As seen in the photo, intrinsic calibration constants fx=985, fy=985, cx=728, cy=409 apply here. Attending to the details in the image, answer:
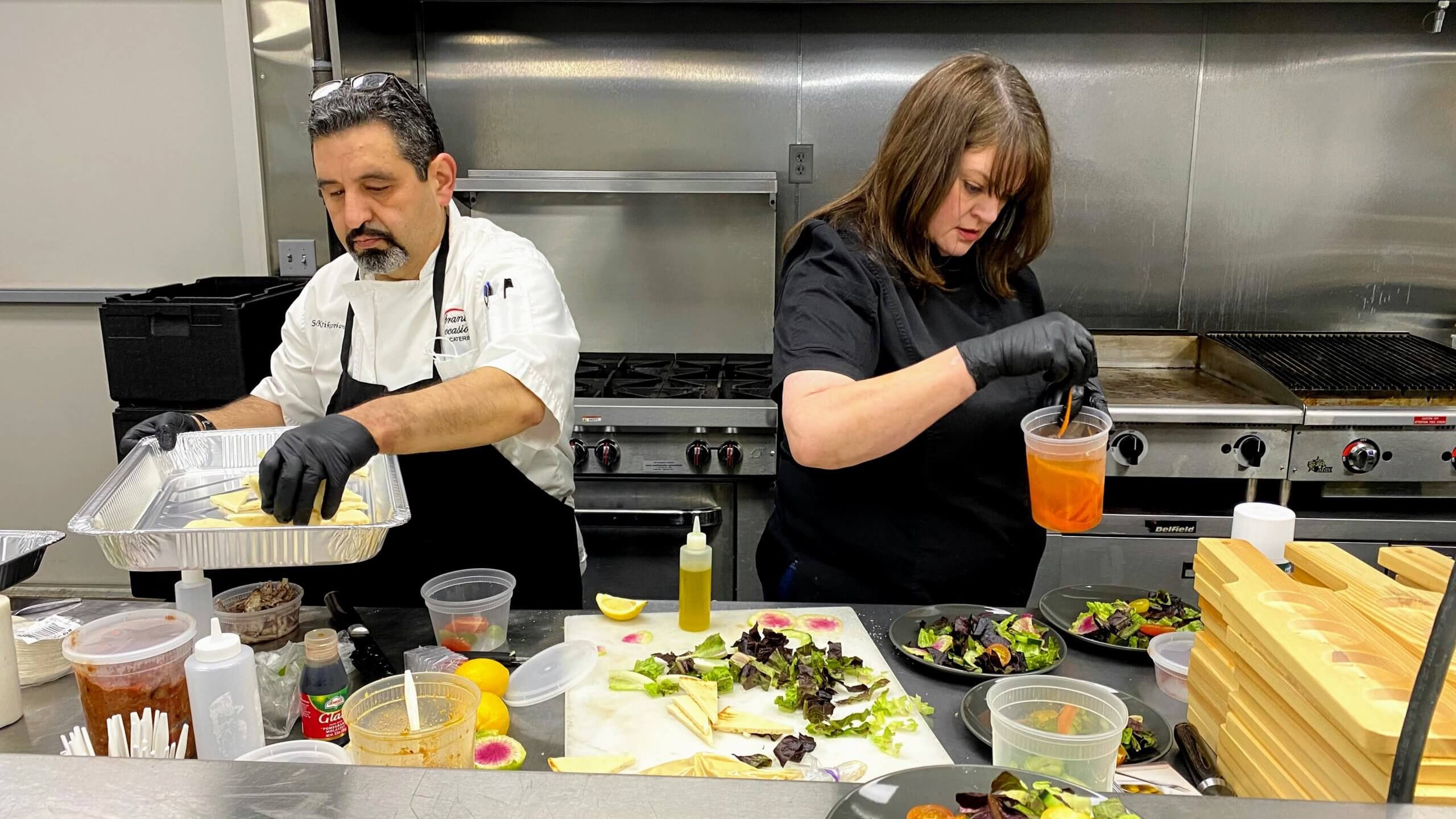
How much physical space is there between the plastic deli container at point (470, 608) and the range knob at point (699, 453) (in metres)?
1.42

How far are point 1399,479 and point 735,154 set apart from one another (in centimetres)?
242

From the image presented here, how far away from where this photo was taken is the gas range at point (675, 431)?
119 inches

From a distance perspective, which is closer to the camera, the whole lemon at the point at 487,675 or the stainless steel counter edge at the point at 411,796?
the stainless steel counter edge at the point at 411,796

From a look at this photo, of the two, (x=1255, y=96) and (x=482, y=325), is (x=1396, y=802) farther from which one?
(x=1255, y=96)

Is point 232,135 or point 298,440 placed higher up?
point 232,135

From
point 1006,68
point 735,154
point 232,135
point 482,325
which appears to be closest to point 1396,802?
point 1006,68

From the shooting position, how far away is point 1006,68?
1796 millimetres


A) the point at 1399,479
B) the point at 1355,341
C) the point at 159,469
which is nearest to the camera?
the point at 159,469

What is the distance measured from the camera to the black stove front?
316 cm

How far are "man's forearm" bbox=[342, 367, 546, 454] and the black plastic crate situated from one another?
1.20 m

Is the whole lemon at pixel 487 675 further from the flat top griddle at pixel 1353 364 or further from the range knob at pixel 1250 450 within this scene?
the flat top griddle at pixel 1353 364

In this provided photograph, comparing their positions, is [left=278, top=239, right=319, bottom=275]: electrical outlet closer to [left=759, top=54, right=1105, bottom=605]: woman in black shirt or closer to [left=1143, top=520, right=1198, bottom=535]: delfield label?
[left=759, top=54, right=1105, bottom=605]: woman in black shirt

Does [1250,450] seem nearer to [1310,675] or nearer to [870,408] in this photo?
[870,408]

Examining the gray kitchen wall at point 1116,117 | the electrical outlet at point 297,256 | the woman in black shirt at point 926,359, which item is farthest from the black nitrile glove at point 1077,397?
the electrical outlet at point 297,256
